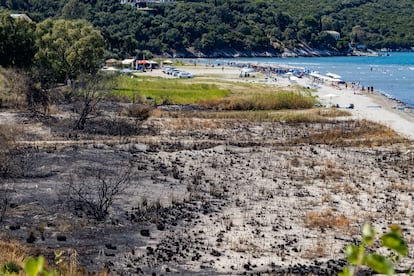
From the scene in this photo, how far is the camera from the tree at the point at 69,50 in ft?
145

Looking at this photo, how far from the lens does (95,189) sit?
21062 mm

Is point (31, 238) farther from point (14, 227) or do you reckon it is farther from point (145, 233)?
point (145, 233)

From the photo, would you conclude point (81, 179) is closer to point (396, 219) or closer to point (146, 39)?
point (396, 219)

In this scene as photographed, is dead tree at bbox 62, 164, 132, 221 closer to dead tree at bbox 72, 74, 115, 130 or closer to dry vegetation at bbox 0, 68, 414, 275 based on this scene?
dry vegetation at bbox 0, 68, 414, 275

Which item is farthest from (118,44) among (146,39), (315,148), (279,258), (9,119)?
(279,258)

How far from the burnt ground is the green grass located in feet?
49.8

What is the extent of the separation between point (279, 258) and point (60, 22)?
116 feet

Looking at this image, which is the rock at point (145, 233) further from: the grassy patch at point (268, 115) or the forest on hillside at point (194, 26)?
the forest on hillside at point (194, 26)

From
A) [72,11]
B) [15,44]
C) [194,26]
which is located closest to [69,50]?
[15,44]

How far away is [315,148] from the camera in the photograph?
31703 millimetres

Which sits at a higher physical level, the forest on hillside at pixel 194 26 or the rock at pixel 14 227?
the forest on hillside at pixel 194 26

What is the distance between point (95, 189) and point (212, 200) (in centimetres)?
401

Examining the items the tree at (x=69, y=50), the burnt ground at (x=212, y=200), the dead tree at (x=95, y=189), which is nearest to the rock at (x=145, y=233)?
the burnt ground at (x=212, y=200)

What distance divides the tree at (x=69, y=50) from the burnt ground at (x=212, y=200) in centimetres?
1017
